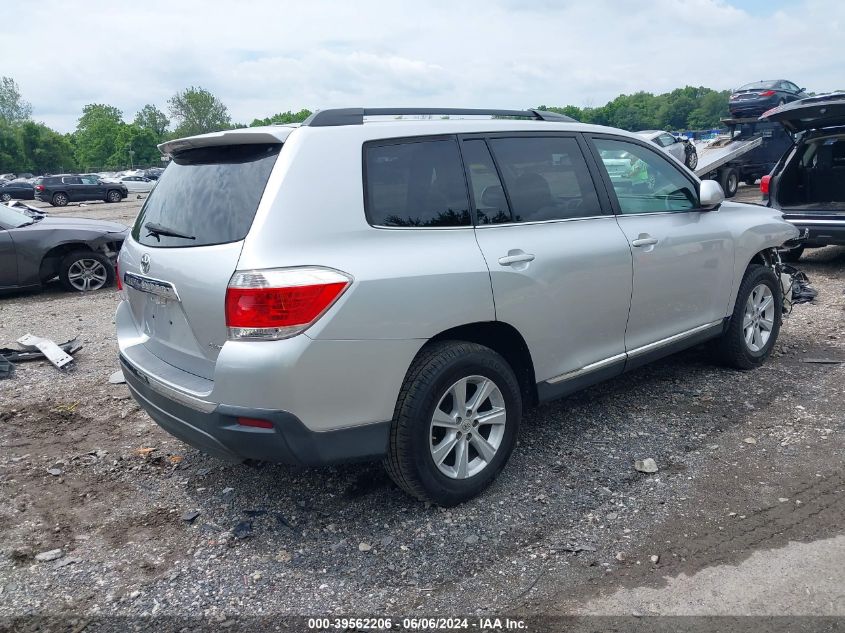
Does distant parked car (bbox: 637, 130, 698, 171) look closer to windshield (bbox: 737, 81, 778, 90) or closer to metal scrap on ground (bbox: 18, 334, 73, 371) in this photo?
windshield (bbox: 737, 81, 778, 90)

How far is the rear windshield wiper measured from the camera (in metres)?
3.35

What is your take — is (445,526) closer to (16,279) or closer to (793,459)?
(793,459)

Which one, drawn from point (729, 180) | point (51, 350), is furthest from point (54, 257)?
point (729, 180)

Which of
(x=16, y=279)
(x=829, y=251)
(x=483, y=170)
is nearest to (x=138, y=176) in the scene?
(x=16, y=279)

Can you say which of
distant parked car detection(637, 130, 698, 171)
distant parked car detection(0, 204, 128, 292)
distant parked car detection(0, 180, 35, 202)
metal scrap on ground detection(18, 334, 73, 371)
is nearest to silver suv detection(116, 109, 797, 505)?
metal scrap on ground detection(18, 334, 73, 371)

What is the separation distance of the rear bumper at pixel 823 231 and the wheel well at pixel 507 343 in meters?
5.88

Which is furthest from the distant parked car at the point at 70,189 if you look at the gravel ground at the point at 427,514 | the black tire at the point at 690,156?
the gravel ground at the point at 427,514

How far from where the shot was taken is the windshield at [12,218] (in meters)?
9.00

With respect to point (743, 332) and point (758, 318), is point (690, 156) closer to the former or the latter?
point (758, 318)

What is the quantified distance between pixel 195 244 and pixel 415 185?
42.3 inches

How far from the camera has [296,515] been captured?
11.7 feet

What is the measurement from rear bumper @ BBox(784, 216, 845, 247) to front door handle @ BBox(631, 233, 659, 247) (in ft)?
15.8

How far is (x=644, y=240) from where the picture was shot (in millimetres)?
4297

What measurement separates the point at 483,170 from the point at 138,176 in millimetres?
49366
